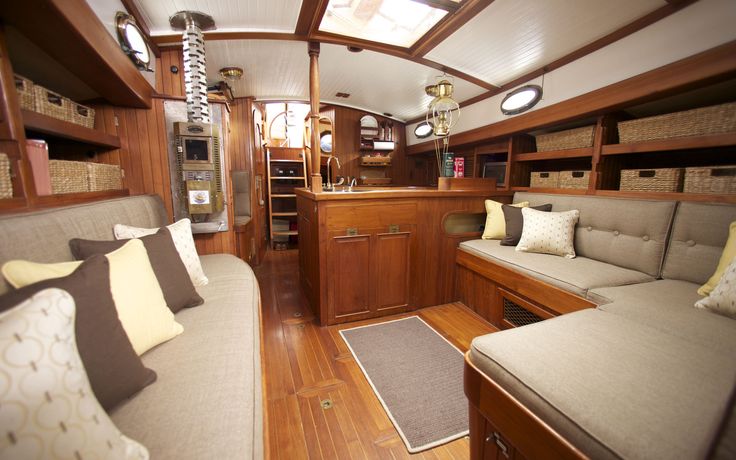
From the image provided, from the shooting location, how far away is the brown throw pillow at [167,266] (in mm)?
1132

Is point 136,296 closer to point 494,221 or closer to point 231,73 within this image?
point 494,221

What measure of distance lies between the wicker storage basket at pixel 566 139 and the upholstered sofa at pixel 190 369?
110 inches

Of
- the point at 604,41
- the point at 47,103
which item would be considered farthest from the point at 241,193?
the point at 604,41

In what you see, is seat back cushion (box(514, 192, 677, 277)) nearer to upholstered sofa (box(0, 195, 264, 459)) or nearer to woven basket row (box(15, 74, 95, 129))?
upholstered sofa (box(0, 195, 264, 459))

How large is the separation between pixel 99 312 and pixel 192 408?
34 centimetres

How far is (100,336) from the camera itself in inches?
27.6

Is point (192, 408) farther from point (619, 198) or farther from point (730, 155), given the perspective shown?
point (730, 155)

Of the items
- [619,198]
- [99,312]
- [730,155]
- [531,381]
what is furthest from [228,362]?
[730,155]

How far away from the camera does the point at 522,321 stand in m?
2.05

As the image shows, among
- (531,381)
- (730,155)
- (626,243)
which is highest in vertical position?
(730,155)

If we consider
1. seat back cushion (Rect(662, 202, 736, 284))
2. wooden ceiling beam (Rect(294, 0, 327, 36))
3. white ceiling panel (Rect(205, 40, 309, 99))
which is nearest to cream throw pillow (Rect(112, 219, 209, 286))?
wooden ceiling beam (Rect(294, 0, 327, 36))

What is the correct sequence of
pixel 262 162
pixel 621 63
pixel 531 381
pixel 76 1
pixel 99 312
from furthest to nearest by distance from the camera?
1. pixel 262 162
2. pixel 621 63
3. pixel 76 1
4. pixel 531 381
5. pixel 99 312

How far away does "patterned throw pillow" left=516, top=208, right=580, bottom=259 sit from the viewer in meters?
2.17

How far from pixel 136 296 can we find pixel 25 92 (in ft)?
4.06
